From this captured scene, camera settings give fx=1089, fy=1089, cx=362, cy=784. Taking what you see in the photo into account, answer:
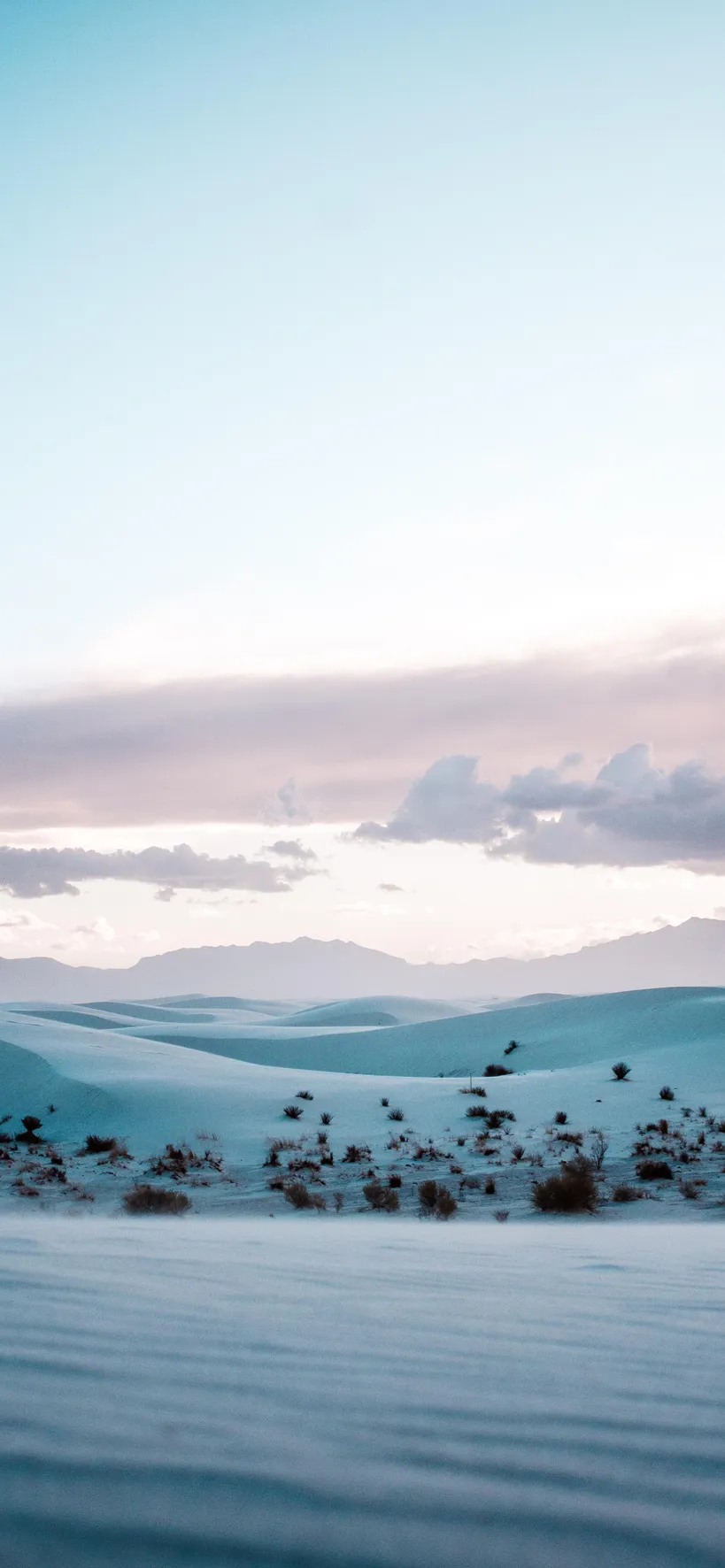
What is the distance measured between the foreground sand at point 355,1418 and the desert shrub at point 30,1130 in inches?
426

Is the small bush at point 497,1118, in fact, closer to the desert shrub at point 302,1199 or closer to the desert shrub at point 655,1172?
the desert shrub at point 655,1172

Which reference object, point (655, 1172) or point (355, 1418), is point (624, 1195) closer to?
point (655, 1172)

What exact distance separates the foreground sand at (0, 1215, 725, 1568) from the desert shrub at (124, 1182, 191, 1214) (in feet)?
14.3

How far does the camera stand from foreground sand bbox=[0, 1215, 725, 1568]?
2.17 m

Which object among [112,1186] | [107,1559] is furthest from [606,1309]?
[112,1186]

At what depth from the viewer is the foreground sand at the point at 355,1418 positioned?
217cm

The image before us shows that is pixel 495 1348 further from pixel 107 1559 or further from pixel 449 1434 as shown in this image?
pixel 107 1559

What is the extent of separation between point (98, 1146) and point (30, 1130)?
2474mm

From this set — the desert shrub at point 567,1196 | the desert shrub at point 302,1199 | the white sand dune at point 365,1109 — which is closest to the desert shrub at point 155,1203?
the white sand dune at point 365,1109

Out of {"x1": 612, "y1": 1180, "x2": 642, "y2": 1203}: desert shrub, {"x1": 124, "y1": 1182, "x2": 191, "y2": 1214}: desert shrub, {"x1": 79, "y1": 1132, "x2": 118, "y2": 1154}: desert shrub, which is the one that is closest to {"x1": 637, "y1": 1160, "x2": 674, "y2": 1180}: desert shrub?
{"x1": 612, "y1": 1180, "x2": 642, "y2": 1203}: desert shrub

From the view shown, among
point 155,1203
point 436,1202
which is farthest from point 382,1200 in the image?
point 155,1203

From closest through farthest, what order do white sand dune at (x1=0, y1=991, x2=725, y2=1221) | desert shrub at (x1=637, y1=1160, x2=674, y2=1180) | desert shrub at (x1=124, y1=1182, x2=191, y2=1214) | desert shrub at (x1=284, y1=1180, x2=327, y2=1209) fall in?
desert shrub at (x1=124, y1=1182, x2=191, y2=1214)
desert shrub at (x1=284, y1=1180, x2=327, y2=1209)
desert shrub at (x1=637, y1=1160, x2=674, y2=1180)
white sand dune at (x1=0, y1=991, x2=725, y2=1221)

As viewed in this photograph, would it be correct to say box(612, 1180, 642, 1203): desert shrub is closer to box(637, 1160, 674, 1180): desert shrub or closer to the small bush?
box(637, 1160, 674, 1180): desert shrub

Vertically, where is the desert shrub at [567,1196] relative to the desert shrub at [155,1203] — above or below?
above
